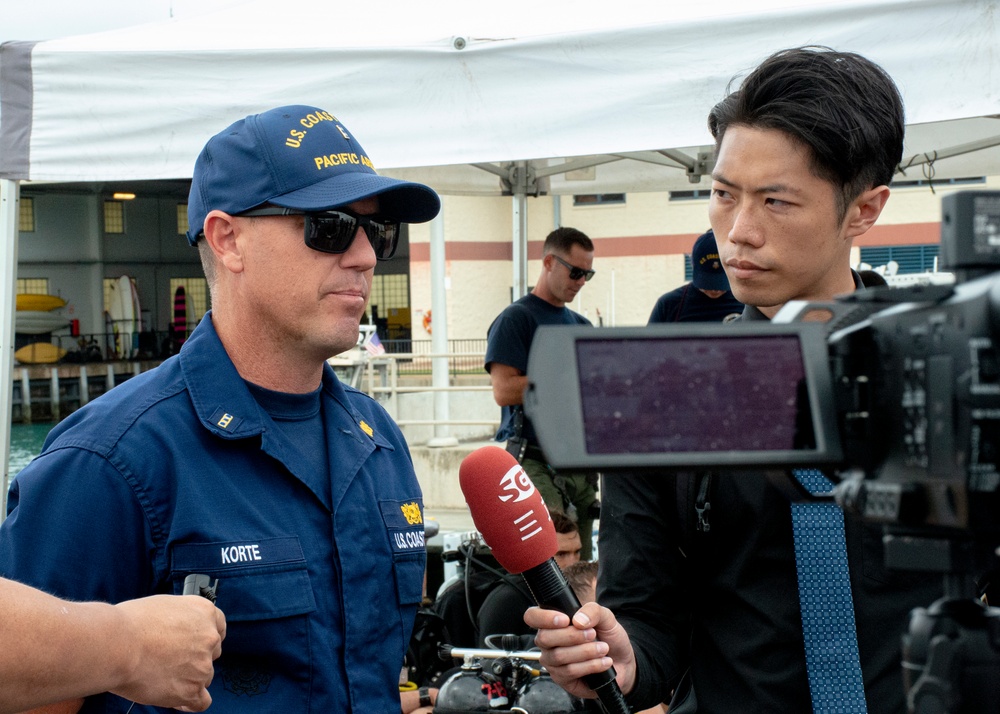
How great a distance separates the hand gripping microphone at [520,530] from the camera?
5.42 ft

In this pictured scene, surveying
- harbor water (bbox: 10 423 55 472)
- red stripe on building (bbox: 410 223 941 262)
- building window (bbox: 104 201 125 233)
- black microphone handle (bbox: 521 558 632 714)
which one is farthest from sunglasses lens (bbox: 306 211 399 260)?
building window (bbox: 104 201 125 233)

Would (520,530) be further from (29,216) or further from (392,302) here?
(392,302)

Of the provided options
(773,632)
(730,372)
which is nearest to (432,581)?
(773,632)

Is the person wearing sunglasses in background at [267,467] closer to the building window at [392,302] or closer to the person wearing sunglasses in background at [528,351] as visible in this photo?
the person wearing sunglasses in background at [528,351]

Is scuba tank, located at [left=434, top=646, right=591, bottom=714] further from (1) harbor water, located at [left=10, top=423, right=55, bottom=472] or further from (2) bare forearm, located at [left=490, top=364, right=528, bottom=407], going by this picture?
(1) harbor water, located at [left=10, top=423, right=55, bottom=472]

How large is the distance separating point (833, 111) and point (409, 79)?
91.6 inches

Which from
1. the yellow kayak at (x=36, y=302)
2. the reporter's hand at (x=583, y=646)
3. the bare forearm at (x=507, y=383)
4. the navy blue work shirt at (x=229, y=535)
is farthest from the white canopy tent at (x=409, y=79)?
the yellow kayak at (x=36, y=302)

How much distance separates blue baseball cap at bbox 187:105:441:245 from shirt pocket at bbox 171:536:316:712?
693 mm

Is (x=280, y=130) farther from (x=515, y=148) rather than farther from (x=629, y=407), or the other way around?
(x=515, y=148)

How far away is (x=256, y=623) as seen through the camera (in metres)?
1.76

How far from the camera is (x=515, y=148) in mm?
3699

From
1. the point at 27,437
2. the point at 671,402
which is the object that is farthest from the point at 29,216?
the point at 671,402

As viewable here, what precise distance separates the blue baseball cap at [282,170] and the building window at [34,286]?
41.1 metres

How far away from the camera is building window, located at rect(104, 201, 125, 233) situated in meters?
Result: 41.1
